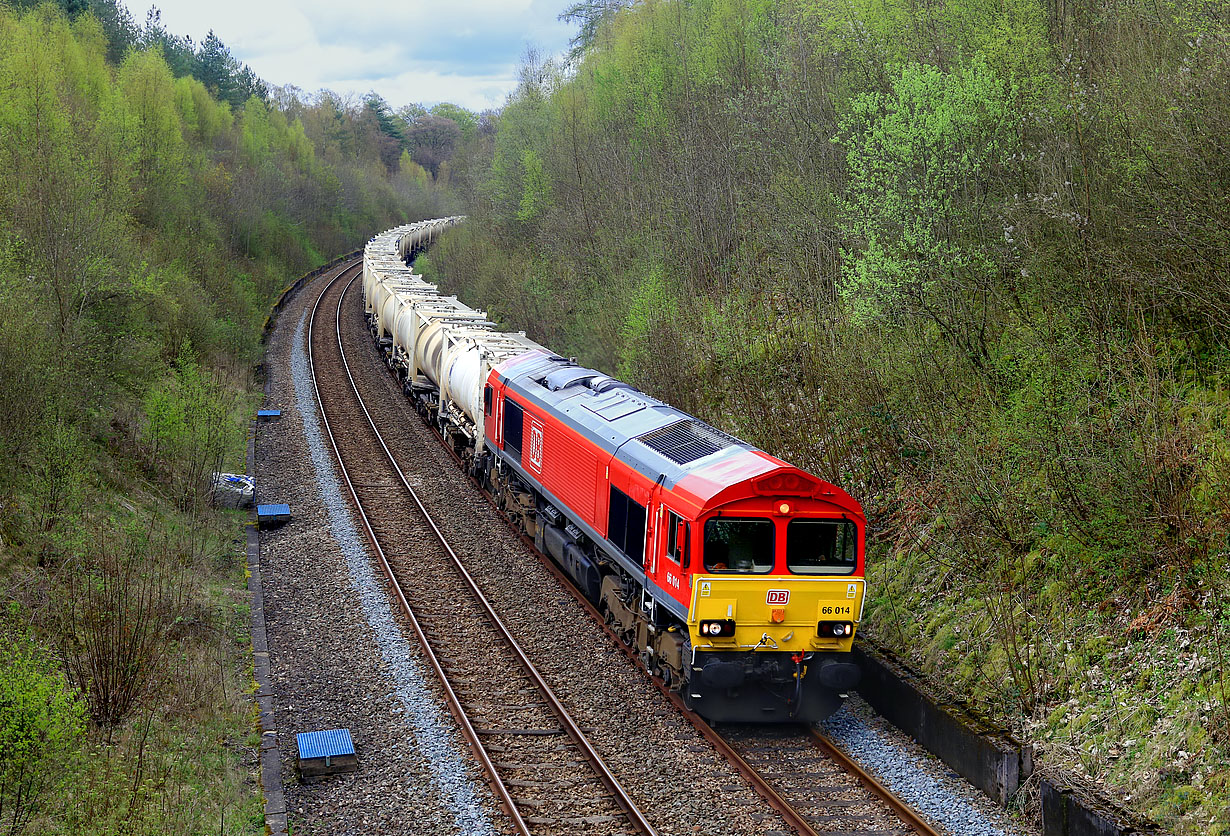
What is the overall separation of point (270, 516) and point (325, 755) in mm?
9683

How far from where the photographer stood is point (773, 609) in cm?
1125

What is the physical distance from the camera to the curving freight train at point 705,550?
36.5ft

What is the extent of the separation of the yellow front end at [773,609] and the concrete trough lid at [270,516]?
1122 cm

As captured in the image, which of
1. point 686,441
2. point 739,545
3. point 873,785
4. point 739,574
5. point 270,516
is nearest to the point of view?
point 873,785

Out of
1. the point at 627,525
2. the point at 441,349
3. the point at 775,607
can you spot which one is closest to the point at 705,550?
the point at 775,607

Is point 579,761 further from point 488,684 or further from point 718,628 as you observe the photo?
point 488,684

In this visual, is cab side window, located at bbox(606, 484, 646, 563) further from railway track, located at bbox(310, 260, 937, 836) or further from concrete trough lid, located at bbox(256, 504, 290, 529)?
concrete trough lid, located at bbox(256, 504, 290, 529)

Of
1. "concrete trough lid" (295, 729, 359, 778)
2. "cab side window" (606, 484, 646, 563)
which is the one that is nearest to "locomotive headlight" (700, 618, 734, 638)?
Answer: "cab side window" (606, 484, 646, 563)

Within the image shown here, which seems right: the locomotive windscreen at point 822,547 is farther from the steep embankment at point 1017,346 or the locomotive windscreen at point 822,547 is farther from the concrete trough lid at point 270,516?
the concrete trough lid at point 270,516

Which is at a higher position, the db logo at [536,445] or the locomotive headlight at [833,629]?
the db logo at [536,445]

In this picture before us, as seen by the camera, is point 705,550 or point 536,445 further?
point 536,445

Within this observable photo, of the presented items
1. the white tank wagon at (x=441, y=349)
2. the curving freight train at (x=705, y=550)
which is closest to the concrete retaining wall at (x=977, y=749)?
the curving freight train at (x=705, y=550)

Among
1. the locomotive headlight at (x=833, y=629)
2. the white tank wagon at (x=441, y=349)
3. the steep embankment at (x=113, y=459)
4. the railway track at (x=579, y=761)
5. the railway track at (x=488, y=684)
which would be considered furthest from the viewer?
the white tank wagon at (x=441, y=349)

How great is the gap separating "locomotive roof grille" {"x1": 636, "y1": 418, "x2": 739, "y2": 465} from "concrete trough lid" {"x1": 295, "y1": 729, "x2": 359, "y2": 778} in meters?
5.03
